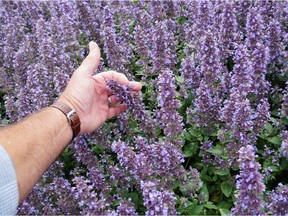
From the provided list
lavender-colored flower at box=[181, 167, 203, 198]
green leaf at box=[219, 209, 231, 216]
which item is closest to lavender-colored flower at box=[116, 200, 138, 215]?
lavender-colored flower at box=[181, 167, 203, 198]

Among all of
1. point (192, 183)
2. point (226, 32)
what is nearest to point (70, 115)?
point (192, 183)

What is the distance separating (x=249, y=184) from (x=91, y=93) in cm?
149

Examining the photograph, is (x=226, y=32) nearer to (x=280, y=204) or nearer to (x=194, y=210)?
(x=194, y=210)

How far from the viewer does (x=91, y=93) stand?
10.7 feet

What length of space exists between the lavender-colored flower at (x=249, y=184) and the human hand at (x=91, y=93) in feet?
3.85

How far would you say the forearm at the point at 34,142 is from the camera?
7.84 ft

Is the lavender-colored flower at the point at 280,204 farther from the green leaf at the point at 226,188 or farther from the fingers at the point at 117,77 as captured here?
the fingers at the point at 117,77

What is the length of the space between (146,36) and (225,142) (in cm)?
150

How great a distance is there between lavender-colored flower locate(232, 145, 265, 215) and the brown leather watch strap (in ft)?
3.95

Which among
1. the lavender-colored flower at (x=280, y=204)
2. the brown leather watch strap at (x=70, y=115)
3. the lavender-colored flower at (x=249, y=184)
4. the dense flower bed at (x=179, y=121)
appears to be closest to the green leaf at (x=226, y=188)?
the dense flower bed at (x=179, y=121)

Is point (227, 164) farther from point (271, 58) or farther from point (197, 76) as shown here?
point (271, 58)

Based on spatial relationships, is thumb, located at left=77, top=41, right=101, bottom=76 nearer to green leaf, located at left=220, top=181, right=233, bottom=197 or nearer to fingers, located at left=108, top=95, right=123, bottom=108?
fingers, located at left=108, top=95, right=123, bottom=108

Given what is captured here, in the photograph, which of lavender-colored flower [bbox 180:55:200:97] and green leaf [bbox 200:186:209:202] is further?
lavender-colored flower [bbox 180:55:200:97]

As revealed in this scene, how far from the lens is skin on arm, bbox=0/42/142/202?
7.93ft
